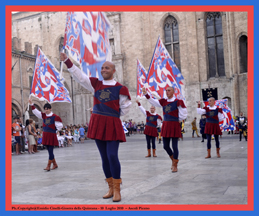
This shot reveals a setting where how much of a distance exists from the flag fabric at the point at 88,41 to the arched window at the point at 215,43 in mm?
30206

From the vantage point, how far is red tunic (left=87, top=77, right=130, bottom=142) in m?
5.02

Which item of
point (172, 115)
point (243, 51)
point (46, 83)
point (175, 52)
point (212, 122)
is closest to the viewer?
point (172, 115)

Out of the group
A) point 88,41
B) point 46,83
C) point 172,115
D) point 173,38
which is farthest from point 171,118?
point 173,38

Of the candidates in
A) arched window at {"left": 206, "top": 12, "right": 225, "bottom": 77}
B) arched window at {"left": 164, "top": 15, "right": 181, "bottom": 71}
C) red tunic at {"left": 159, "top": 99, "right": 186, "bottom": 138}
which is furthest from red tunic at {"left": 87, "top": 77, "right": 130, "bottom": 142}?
arched window at {"left": 164, "top": 15, "right": 181, "bottom": 71}

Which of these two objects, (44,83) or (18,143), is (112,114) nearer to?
(44,83)

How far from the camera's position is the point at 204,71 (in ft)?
116

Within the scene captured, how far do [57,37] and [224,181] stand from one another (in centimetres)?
3996

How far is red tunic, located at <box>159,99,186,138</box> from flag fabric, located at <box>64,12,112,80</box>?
229 centimetres

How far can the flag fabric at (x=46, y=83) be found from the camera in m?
14.6

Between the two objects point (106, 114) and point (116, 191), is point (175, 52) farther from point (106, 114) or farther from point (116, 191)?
point (116, 191)

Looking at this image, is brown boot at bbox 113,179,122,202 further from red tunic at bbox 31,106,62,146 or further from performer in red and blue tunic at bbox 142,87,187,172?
red tunic at bbox 31,106,62,146

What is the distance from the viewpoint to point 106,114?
507 centimetres

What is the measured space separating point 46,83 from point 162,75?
5140 mm
